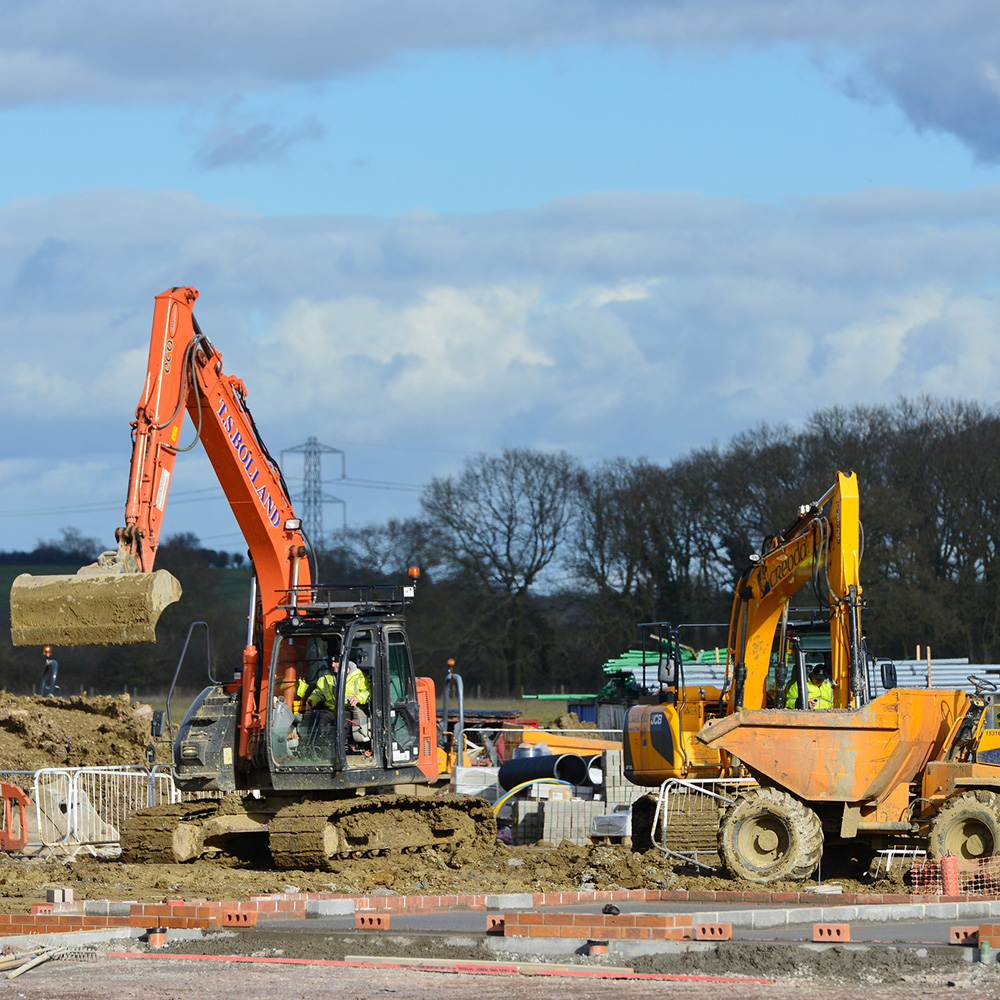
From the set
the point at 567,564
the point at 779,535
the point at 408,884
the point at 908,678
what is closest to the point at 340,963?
the point at 408,884

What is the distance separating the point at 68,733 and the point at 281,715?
9879mm

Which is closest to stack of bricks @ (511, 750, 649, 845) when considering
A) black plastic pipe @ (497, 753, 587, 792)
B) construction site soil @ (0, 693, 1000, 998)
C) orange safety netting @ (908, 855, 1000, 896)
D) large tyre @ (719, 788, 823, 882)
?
construction site soil @ (0, 693, 1000, 998)

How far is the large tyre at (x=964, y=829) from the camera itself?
491 inches

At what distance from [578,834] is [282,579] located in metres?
4.32

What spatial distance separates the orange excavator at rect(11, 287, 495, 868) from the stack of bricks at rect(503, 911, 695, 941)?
4.60m

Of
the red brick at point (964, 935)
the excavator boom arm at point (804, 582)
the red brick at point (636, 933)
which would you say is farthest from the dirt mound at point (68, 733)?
the red brick at point (964, 935)

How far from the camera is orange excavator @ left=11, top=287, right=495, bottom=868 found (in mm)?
13617

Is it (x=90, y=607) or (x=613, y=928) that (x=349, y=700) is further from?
(x=613, y=928)

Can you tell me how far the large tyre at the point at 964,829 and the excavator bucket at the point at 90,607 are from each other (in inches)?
263

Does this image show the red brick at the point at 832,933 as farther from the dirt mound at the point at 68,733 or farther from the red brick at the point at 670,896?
the dirt mound at the point at 68,733

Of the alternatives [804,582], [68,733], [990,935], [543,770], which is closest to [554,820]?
[543,770]

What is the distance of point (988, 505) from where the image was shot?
46.4 metres

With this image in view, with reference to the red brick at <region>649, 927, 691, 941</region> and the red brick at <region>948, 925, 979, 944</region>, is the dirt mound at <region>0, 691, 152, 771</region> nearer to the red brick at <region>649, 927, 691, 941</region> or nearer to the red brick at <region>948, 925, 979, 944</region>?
the red brick at <region>649, 927, 691, 941</region>

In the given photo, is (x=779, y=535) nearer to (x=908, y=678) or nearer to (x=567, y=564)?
(x=908, y=678)
